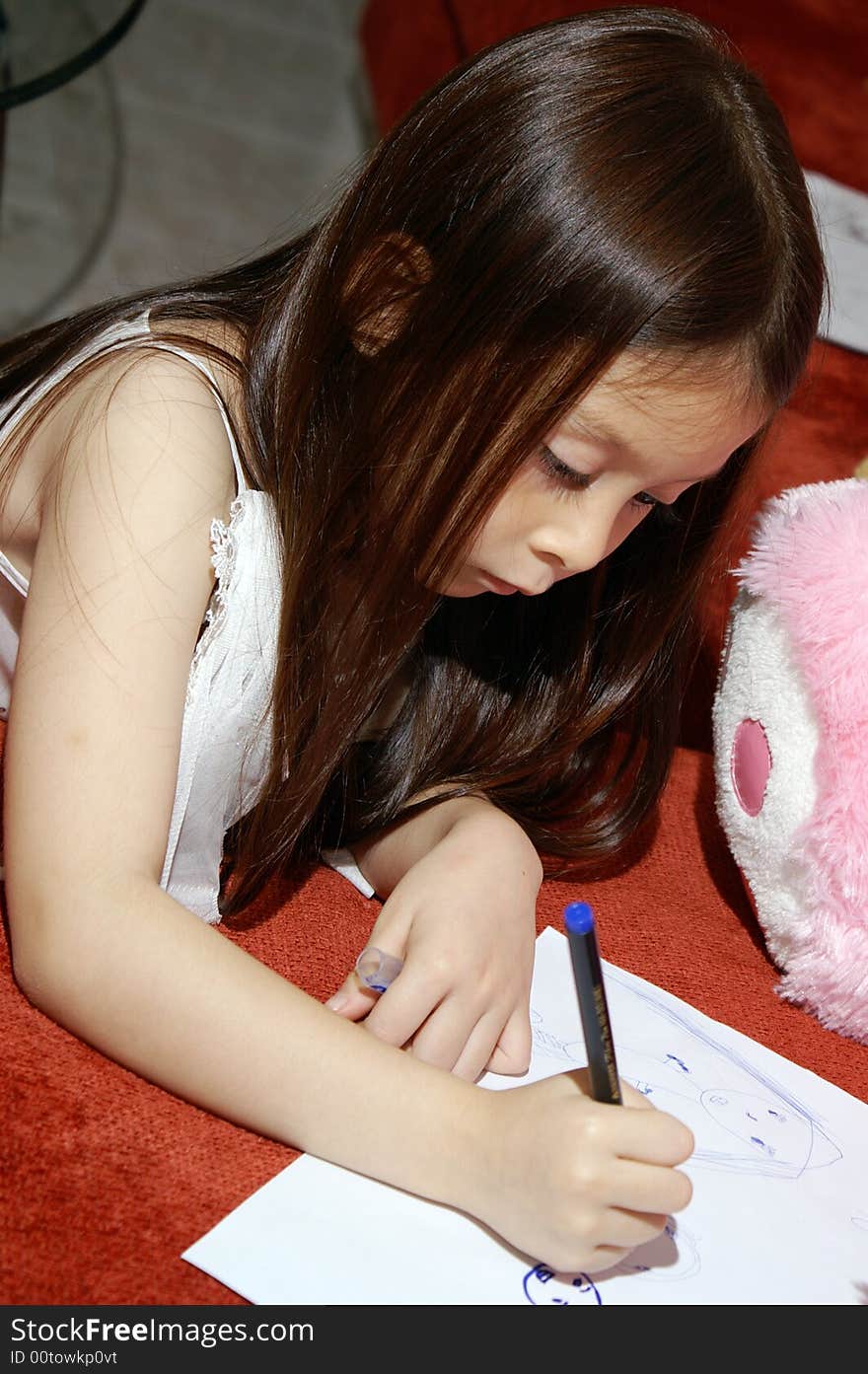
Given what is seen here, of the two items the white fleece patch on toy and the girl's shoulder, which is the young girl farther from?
the white fleece patch on toy

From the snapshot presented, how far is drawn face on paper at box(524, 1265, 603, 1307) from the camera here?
56cm

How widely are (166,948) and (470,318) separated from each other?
0.31 metres

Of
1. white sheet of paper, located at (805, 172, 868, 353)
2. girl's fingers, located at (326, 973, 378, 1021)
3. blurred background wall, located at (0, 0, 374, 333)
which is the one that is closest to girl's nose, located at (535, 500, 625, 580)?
girl's fingers, located at (326, 973, 378, 1021)

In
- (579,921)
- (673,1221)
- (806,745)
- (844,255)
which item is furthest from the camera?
Answer: (844,255)

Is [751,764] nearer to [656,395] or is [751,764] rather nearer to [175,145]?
[656,395]

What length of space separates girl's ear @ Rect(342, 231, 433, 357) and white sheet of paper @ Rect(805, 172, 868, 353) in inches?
23.0

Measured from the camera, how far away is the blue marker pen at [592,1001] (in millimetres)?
513

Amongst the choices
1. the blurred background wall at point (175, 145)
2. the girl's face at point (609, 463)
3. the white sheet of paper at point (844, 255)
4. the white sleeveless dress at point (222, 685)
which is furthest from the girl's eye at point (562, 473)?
the blurred background wall at point (175, 145)

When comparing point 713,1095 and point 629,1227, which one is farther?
point 713,1095

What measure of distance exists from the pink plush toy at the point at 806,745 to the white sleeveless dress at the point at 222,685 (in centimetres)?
28

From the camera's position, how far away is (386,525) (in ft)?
2.34

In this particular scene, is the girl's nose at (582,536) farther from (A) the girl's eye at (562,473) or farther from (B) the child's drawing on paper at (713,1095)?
(B) the child's drawing on paper at (713,1095)

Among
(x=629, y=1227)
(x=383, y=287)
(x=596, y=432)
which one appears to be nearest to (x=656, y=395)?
(x=596, y=432)

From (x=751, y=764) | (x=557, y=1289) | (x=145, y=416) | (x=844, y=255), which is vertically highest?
(x=844, y=255)
